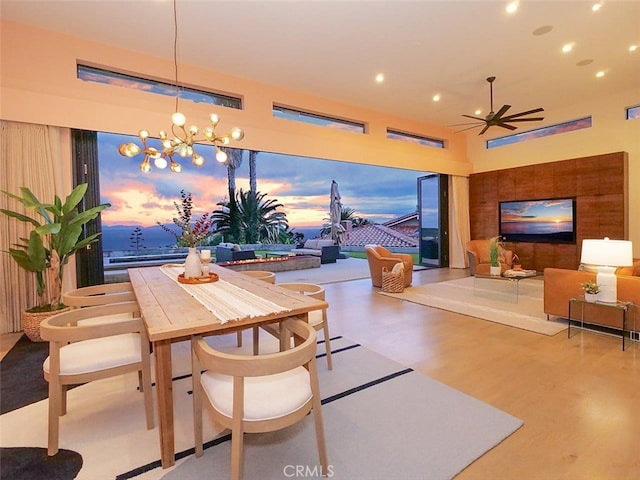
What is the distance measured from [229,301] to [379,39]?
416 centimetres

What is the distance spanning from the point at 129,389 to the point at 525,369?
3.19 metres

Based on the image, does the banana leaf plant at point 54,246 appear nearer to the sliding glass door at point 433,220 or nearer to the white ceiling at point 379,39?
the white ceiling at point 379,39

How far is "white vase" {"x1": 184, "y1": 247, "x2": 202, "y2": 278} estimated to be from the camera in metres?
2.76

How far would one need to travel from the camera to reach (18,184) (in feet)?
12.8

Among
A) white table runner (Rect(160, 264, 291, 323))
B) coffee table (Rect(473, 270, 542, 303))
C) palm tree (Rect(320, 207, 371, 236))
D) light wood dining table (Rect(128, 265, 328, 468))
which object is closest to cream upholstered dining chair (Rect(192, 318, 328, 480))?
light wood dining table (Rect(128, 265, 328, 468))

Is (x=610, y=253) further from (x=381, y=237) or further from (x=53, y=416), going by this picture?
(x=381, y=237)

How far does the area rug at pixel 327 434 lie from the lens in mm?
1651

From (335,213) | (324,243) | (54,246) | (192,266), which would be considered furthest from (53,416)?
(335,213)

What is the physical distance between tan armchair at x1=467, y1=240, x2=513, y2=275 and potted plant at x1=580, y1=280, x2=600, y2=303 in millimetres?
2917

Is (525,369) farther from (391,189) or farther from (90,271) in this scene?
(391,189)

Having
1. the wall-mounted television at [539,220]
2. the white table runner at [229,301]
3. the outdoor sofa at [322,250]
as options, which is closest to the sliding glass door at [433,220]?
the wall-mounted television at [539,220]

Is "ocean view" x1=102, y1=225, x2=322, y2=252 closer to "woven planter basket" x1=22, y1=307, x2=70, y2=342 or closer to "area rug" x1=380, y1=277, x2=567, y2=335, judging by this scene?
"woven planter basket" x1=22, y1=307, x2=70, y2=342

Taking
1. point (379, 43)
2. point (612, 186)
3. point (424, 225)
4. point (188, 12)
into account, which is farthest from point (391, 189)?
point (188, 12)

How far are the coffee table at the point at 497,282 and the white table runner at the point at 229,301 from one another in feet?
14.2
